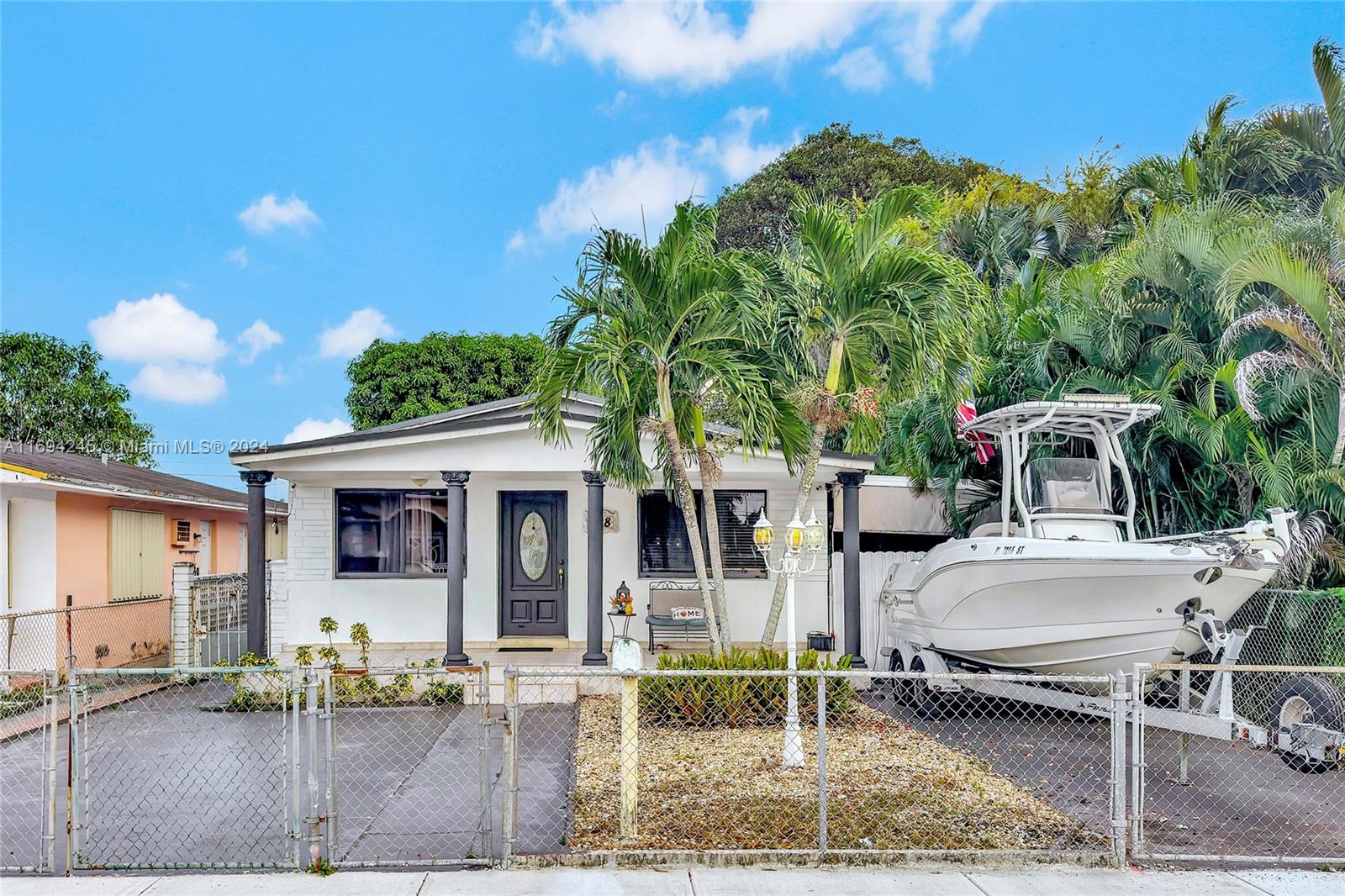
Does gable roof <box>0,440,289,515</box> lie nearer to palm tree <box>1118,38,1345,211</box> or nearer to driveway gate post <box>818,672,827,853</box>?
driveway gate post <box>818,672,827,853</box>

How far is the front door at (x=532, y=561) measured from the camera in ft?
42.9

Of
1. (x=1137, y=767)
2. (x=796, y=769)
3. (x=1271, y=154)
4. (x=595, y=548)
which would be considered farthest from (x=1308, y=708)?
(x=1271, y=154)

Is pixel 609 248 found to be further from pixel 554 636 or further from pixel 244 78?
pixel 244 78

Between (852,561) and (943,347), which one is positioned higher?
(943,347)

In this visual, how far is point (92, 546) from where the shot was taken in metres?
12.6

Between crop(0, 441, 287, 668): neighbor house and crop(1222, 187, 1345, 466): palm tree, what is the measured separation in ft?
42.4

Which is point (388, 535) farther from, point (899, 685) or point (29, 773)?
point (899, 685)

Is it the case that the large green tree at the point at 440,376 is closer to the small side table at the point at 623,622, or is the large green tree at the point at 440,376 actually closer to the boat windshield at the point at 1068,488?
the small side table at the point at 623,622

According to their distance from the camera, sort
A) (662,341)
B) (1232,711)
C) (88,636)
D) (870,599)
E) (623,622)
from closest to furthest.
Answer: (1232,711) → (662,341) → (88,636) → (870,599) → (623,622)

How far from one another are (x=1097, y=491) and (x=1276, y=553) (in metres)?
1.64

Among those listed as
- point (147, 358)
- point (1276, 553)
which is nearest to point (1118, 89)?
Answer: point (1276, 553)

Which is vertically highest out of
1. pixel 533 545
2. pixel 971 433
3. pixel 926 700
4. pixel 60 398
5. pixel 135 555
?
pixel 60 398

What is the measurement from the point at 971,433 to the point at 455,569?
621 cm

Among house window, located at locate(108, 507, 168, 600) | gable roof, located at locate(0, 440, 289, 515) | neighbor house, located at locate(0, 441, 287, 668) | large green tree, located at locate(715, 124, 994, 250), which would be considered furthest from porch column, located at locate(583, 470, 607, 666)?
large green tree, located at locate(715, 124, 994, 250)
